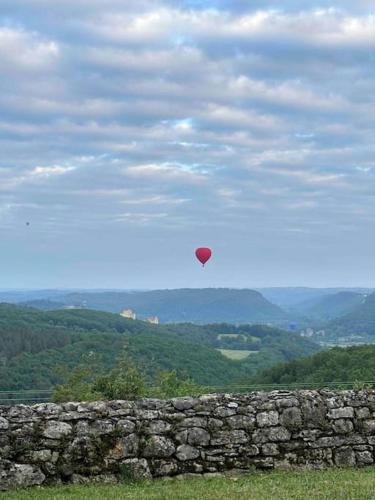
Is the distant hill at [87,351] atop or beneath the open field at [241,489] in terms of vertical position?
beneath

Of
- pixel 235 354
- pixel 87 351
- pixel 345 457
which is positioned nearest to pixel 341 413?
pixel 345 457

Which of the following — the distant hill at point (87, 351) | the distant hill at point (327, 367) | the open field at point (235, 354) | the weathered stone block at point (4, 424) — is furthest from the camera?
the open field at point (235, 354)

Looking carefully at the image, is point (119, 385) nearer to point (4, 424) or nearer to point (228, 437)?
point (228, 437)

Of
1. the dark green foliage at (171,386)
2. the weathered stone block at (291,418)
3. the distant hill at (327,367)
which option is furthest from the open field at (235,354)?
the weathered stone block at (291,418)

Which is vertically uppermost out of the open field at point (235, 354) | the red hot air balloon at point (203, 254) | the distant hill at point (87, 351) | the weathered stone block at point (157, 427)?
the red hot air balloon at point (203, 254)

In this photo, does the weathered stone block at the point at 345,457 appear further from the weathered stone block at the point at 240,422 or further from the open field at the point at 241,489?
the weathered stone block at the point at 240,422

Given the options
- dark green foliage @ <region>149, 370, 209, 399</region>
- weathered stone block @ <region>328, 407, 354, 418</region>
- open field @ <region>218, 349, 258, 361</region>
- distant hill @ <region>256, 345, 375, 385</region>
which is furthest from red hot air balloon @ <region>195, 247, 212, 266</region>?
open field @ <region>218, 349, 258, 361</region>
